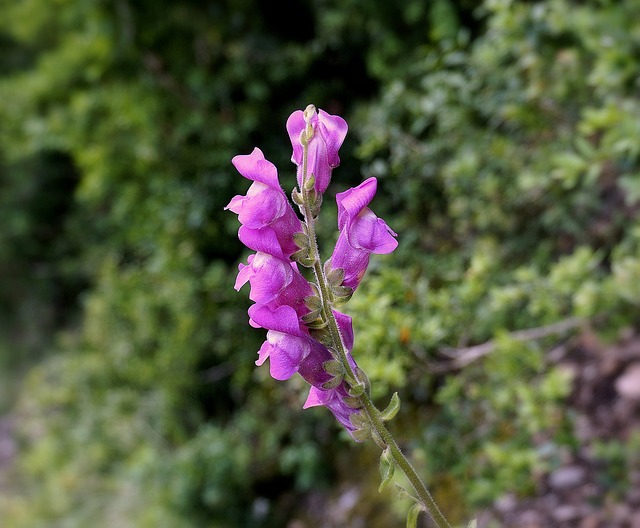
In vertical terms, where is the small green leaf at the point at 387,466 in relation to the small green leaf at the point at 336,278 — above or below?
below

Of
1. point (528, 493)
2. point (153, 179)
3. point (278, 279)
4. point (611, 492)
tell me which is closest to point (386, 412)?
point (278, 279)

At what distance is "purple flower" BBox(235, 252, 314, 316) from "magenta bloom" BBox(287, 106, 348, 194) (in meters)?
0.10

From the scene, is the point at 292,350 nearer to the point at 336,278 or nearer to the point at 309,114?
the point at 336,278

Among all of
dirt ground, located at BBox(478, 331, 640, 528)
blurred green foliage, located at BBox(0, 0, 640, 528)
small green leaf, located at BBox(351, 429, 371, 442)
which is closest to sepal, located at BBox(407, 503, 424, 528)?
small green leaf, located at BBox(351, 429, 371, 442)

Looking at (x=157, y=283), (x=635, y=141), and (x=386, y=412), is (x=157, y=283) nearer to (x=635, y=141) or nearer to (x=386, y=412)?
(x=635, y=141)

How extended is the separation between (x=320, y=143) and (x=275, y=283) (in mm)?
175

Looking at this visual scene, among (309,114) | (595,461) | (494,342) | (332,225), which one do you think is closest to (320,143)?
(309,114)

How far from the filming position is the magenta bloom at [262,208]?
Answer: 2.68 feet

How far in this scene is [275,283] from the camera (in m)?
0.82

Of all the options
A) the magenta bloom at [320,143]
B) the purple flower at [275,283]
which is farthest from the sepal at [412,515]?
the magenta bloom at [320,143]

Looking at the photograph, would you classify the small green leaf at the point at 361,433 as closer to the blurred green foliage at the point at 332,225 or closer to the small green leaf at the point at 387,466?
the small green leaf at the point at 387,466

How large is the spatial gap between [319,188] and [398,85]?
59.1 inches

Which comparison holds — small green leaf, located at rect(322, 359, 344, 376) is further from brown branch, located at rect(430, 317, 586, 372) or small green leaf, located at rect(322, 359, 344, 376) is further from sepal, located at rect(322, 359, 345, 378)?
brown branch, located at rect(430, 317, 586, 372)

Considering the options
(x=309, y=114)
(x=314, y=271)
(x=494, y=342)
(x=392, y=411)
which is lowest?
(x=392, y=411)
